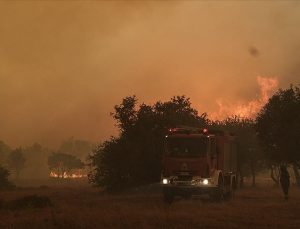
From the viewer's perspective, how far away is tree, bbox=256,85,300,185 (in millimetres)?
35812

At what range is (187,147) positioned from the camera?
25781 millimetres

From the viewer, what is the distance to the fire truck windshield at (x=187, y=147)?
25578mm

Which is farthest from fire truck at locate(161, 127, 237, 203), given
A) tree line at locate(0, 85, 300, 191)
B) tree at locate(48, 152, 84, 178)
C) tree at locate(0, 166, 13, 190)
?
tree at locate(48, 152, 84, 178)

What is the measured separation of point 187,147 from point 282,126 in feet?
45.4

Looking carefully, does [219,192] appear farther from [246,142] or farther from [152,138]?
[246,142]

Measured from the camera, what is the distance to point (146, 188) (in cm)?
3862

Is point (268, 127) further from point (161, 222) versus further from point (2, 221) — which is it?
point (2, 221)

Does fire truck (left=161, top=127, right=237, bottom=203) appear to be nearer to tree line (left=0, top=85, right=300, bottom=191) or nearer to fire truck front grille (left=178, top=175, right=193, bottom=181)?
fire truck front grille (left=178, top=175, right=193, bottom=181)

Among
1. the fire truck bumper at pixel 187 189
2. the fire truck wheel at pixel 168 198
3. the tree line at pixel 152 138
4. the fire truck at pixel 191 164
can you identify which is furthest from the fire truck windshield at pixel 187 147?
the tree line at pixel 152 138

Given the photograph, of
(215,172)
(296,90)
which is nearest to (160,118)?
(296,90)

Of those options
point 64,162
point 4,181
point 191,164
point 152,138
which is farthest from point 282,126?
point 64,162

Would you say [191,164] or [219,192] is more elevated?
[191,164]

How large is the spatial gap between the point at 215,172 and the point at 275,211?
5.65 m

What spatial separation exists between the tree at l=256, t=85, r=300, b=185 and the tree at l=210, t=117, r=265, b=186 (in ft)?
35.2
